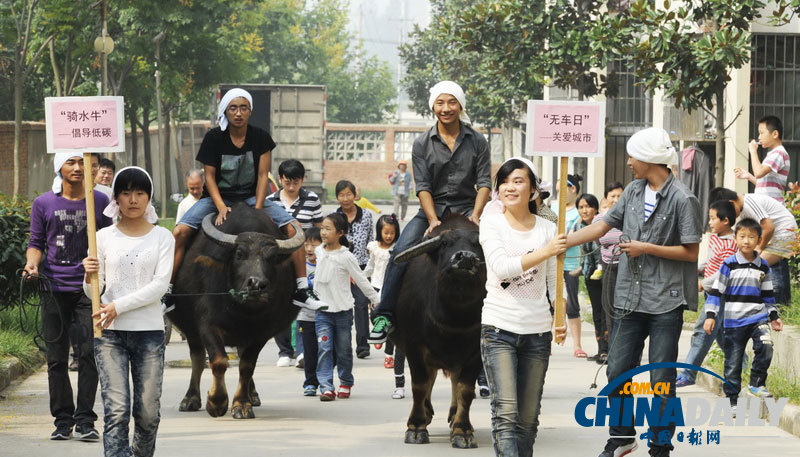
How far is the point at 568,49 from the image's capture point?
74.4 ft

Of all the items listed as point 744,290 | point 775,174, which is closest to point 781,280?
point 744,290

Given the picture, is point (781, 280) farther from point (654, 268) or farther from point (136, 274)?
Result: point (136, 274)

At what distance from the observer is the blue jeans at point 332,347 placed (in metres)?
11.6

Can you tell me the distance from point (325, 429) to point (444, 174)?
7.30 feet

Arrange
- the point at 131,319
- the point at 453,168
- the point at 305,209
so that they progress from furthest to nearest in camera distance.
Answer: the point at 305,209, the point at 453,168, the point at 131,319

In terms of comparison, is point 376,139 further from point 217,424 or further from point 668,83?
point 217,424

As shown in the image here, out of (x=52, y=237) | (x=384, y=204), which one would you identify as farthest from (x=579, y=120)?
(x=384, y=204)

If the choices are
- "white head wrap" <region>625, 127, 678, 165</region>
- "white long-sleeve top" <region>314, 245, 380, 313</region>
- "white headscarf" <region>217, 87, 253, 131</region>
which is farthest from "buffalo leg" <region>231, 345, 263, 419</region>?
"white head wrap" <region>625, 127, 678, 165</region>

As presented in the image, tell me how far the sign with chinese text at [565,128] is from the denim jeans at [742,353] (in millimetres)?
2919

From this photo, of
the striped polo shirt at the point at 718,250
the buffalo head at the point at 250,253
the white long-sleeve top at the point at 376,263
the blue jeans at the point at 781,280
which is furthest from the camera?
the white long-sleeve top at the point at 376,263

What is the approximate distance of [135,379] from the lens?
764 cm

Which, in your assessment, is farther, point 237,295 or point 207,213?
point 207,213

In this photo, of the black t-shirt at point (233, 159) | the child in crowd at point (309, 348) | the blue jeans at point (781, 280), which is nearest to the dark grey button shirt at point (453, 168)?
the black t-shirt at point (233, 159)

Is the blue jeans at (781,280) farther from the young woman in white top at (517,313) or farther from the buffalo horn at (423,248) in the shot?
the young woman in white top at (517,313)
